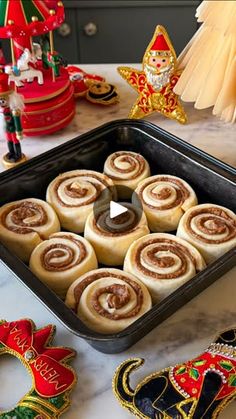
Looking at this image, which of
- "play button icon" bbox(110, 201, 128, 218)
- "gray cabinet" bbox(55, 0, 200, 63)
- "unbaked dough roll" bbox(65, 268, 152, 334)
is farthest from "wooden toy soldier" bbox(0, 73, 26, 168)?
"gray cabinet" bbox(55, 0, 200, 63)

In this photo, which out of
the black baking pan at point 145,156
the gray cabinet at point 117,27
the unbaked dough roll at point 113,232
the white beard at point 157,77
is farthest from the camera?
the gray cabinet at point 117,27

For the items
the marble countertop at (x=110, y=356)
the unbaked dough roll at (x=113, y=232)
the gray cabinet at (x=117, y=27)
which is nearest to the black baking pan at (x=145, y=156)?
the marble countertop at (x=110, y=356)

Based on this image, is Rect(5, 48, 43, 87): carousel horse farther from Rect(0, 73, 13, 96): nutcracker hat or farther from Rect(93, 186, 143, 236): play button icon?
Rect(93, 186, 143, 236): play button icon

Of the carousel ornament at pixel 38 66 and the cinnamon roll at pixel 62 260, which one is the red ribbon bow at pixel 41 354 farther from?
the carousel ornament at pixel 38 66

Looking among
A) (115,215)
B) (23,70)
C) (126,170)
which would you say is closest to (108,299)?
(115,215)

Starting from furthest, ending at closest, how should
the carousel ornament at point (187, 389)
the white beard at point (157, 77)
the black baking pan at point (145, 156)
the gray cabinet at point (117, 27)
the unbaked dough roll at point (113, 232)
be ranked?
the gray cabinet at point (117, 27), the white beard at point (157, 77), the unbaked dough roll at point (113, 232), the black baking pan at point (145, 156), the carousel ornament at point (187, 389)

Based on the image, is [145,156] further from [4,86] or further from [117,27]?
[117,27]
